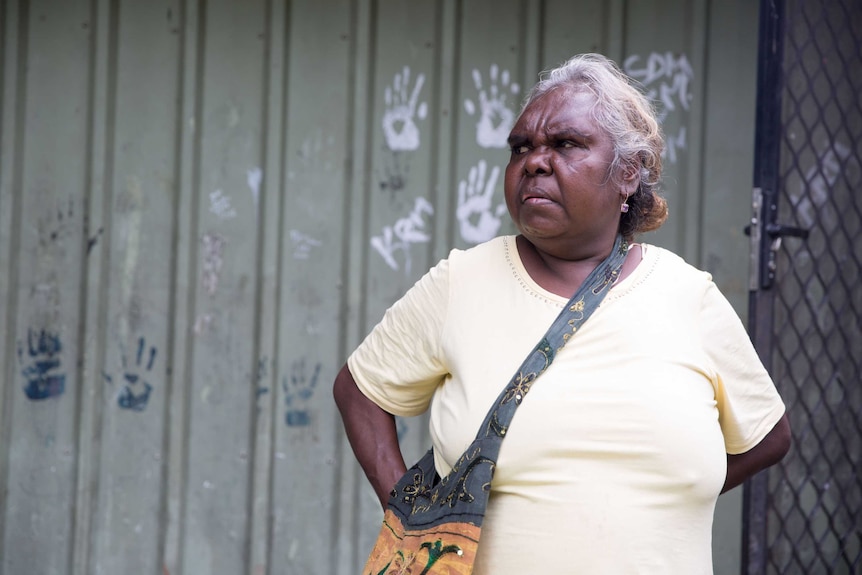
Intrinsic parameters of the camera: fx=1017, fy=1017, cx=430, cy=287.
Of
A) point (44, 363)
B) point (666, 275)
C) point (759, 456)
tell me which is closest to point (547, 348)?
point (666, 275)

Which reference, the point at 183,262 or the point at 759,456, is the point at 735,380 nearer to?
the point at 759,456

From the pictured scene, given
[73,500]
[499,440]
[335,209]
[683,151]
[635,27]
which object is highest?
[635,27]

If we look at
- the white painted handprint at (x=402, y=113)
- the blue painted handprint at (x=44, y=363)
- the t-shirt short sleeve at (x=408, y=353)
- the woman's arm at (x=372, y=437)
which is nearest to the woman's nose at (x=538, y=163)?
the t-shirt short sleeve at (x=408, y=353)

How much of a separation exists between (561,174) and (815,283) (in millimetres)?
2208

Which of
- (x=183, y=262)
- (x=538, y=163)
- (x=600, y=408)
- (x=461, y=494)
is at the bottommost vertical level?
(x=461, y=494)

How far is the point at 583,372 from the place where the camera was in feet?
6.15

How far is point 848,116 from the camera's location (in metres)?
3.76

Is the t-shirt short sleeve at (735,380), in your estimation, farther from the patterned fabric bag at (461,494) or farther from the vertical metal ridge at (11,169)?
the vertical metal ridge at (11,169)

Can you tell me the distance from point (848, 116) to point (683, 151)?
0.60 m

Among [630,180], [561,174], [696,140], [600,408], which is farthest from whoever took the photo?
[696,140]

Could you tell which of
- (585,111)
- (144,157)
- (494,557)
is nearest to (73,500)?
(144,157)

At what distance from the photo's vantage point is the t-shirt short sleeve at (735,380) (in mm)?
2002

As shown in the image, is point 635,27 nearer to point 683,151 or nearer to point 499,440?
point 683,151

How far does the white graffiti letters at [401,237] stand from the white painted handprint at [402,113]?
0.24 meters
